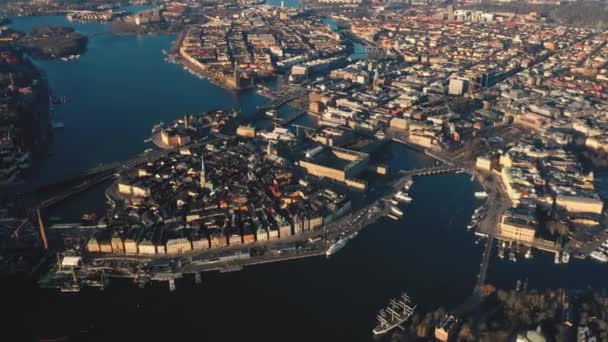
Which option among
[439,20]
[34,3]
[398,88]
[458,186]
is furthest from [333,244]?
[34,3]

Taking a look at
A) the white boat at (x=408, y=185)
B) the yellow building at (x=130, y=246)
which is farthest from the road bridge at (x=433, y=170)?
the yellow building at (x=130, y=246)

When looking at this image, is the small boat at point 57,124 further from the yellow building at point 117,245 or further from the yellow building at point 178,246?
the yellow building at point 178,246

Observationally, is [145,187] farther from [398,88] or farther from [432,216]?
[398,88]

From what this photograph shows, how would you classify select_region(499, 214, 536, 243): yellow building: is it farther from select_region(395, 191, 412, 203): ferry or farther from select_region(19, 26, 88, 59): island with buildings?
select_region(19, 26, 88, 59): island with buildings

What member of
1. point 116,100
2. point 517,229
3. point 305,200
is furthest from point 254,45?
point 517,229

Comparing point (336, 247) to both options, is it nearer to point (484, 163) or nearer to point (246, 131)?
point (484, 163)

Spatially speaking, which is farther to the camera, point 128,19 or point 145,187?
point 128,19
